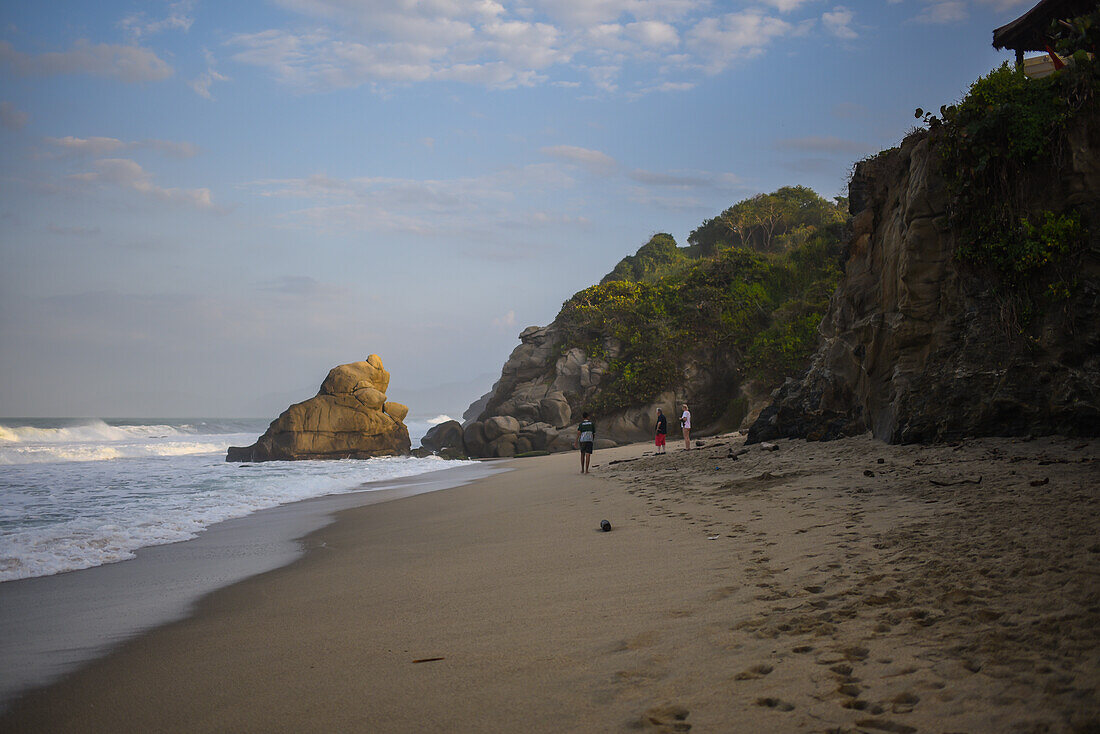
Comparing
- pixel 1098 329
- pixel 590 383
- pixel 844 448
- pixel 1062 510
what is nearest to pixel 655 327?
pixel 590 383

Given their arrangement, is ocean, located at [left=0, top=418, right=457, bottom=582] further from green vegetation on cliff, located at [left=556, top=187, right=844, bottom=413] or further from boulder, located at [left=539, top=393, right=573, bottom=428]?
green vegetation on cliff, located at [left=556, top=187, right=844, bottom=413]

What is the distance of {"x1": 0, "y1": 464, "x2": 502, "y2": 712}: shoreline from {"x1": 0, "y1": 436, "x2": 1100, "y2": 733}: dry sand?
0.30 metres

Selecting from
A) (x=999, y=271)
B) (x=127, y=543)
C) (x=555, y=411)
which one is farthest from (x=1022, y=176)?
(x=555, y=411)

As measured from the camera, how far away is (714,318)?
2953 centimetres

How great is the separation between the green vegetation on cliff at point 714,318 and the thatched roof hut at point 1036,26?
22.4 feet

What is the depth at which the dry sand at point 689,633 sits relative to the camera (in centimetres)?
261

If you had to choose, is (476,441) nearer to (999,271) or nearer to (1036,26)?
(999,271)

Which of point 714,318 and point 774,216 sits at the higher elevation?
point 774,216

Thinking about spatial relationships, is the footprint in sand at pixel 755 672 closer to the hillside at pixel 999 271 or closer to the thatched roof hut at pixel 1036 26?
the hillside at pixel 999 271

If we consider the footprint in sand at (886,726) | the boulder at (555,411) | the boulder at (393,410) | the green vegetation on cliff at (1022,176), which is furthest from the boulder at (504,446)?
the footprint in sand at (886,726)

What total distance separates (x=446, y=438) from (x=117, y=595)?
28121mm

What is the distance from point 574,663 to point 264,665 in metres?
1.90

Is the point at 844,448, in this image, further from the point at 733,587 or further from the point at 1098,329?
the point at 733,587

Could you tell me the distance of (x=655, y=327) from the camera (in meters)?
31.0
